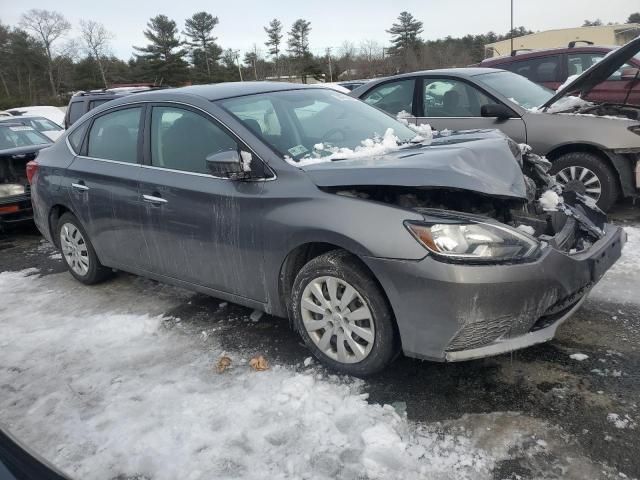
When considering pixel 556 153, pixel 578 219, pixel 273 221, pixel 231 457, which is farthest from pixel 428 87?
pixel 231 457

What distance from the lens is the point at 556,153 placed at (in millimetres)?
5551

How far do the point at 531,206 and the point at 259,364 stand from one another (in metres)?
1.92

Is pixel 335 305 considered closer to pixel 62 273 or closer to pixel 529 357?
pixel 529 357

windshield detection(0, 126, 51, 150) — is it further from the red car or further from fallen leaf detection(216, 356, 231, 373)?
the red car

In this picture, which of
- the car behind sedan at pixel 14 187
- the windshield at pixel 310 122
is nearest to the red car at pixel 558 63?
the windshield at pixel 310 122

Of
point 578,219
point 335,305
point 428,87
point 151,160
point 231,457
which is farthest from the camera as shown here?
point 428,87

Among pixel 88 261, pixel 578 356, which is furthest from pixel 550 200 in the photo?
pixel 88 261

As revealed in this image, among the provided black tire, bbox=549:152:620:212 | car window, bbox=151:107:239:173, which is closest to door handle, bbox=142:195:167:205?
car window, bbox=151:107:239:173

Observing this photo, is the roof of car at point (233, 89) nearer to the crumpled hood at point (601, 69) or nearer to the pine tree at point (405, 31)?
the crumpled hood at point (601, 69)

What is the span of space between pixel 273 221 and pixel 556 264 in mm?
1516

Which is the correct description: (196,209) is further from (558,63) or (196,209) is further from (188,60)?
(188,60)

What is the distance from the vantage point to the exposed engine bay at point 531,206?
2.79 m

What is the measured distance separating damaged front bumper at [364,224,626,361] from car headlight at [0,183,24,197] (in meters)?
5.84

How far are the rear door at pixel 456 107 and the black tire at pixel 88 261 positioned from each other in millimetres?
3870
